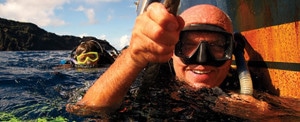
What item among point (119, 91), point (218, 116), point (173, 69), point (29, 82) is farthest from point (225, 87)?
point (29, 82)

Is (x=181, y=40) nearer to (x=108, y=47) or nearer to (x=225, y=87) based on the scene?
(x=225, y=87)

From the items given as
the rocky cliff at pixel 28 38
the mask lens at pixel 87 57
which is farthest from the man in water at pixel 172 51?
the rocky cliff at pixel 28 38

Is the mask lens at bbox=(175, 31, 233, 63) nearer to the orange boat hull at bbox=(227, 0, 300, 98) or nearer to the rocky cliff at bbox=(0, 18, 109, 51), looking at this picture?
the orange boat hull at bbox=(227, 0, 300, 98)

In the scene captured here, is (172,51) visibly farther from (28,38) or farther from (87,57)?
(28,38)

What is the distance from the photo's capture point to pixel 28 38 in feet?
258

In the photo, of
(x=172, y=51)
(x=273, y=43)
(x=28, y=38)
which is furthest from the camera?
(x=28, y=38)

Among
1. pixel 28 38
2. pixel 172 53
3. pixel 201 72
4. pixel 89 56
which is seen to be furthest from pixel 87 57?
pixel 28 38

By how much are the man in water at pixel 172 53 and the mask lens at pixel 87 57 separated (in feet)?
14.6

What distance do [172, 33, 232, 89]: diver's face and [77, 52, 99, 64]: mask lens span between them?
4.50 metres

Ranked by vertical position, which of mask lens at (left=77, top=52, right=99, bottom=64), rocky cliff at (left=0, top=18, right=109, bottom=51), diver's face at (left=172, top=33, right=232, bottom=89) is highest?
rocky cliff at (left=0, top=18, right=109, bottom=51)

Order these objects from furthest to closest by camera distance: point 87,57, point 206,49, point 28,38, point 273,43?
point 28,38 < point 87,57 < point 273,43 < point 206,49

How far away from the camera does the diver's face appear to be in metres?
2.37

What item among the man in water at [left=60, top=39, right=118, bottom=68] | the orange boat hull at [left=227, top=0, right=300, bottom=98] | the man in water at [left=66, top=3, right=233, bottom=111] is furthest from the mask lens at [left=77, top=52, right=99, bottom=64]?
the man in water at [left=66, top=3, right=233, bottom=111]

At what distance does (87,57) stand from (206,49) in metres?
4.81
